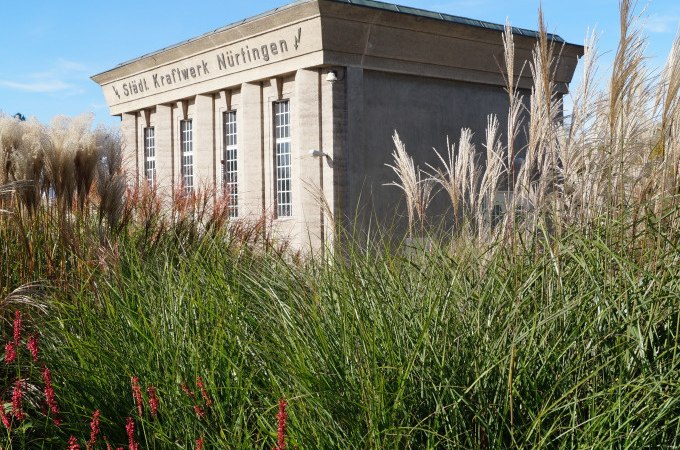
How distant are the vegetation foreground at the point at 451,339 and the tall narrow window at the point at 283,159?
1392 cm

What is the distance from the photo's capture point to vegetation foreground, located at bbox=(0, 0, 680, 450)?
2803 mm

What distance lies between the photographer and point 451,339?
3082 millimetres

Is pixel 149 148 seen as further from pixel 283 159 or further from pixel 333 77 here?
pixel 333 77

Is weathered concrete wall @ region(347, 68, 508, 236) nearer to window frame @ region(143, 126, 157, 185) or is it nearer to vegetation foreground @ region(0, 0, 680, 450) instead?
window frame @ region(143, 126, 157, 185)

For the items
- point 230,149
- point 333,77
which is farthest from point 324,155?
point 230,149

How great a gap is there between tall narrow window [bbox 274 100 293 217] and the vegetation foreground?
1392 centimetres

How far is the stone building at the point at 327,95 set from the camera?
17.0m

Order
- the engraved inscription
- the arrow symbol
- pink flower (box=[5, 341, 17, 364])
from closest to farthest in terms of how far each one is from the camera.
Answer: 1. pink flower (box=[5, 341, 17, 364])
2. the arrow symbol
3. the engraved inscription

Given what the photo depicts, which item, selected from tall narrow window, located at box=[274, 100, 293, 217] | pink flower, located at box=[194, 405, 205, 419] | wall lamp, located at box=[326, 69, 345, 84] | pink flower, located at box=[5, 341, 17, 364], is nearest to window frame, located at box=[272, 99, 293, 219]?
tall narrow window, located at box=[274, 100, 293, 217]

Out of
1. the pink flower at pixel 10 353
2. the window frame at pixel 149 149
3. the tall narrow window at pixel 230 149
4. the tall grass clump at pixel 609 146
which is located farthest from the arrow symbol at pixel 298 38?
the pink flower at pixel 10 353

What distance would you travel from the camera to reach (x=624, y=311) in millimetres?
3078

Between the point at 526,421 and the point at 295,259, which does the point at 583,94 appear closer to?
the point at 526,421

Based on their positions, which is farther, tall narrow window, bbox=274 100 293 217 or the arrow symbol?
tall narrow window, bbox=274 100 293 217

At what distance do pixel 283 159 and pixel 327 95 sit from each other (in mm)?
2330
